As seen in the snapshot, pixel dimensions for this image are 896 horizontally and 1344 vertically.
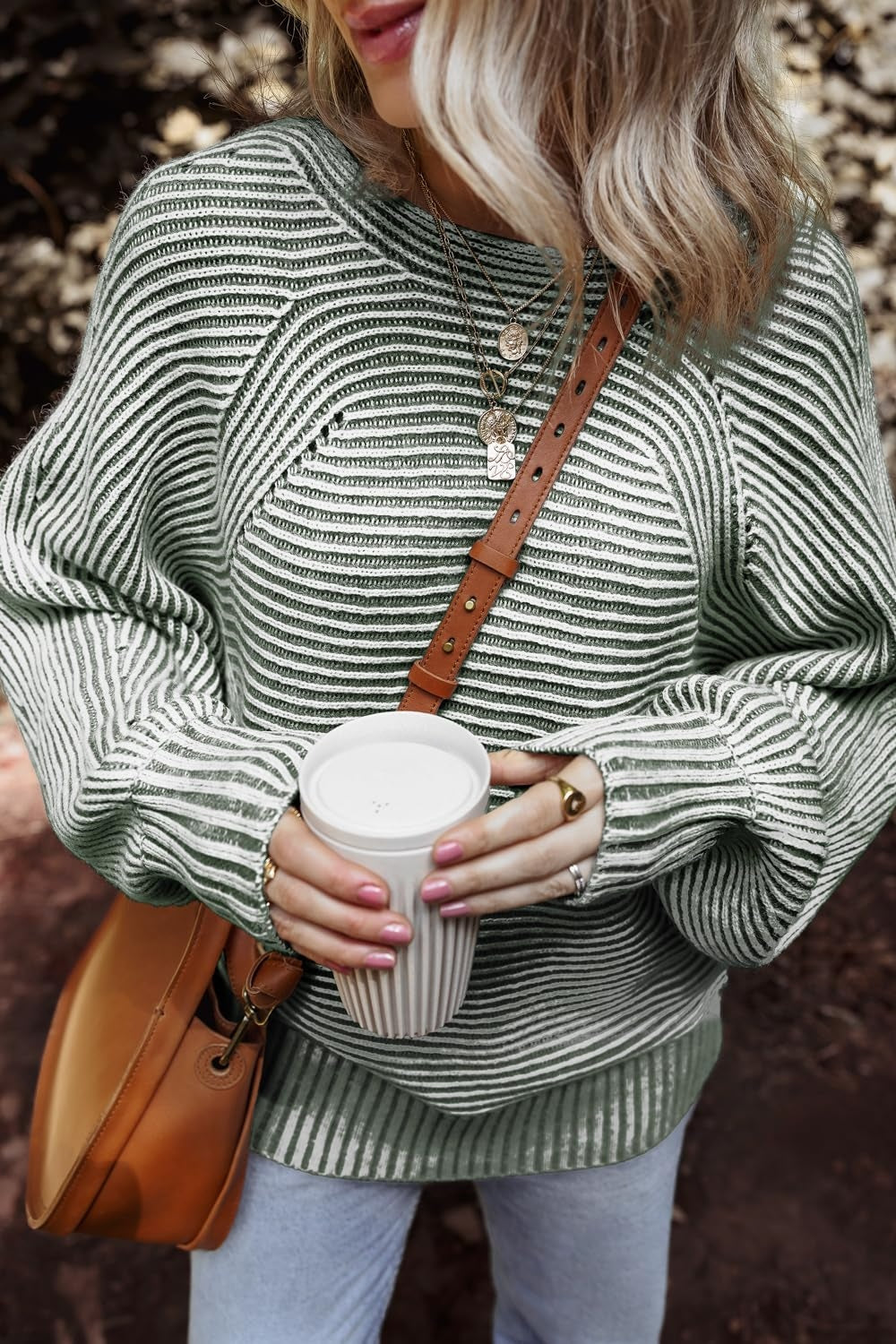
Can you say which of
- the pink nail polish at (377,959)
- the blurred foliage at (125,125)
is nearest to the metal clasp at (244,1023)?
the pink nail polish at (377,959)

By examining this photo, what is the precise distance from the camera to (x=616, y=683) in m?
1.15

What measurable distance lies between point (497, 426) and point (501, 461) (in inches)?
1.2

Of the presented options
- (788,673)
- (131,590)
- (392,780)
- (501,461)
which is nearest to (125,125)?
(131,590)

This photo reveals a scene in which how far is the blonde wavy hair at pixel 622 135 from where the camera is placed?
0.97 metres

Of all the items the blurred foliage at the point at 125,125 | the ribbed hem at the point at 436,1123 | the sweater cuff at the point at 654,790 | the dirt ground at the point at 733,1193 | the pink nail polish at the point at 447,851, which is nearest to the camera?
the pink nail polish at the point at 447,851

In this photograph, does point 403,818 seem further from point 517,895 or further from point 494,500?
point 494,500

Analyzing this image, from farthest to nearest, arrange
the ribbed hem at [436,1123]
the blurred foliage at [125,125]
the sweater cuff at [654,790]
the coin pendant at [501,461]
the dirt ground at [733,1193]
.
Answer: the blurred foliage at [125,125]
the dirt ground at [733,1193]
the ribbed hem at [436,1123]
the coin pendant at [501,461]
the sweater cuff at [654,790]

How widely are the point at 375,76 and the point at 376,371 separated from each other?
23 cm

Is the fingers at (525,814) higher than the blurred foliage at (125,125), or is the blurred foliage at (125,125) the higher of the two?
the fingers at (525,814)

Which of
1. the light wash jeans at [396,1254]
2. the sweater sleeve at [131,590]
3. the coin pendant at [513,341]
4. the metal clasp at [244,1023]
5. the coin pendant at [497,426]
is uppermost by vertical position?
the coin pendant at [513,341]

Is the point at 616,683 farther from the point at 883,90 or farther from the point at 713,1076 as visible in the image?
the point at 883,90

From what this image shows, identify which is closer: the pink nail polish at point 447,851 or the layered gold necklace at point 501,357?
the pink nail polish at point 447,851

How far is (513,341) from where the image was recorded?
43.1 inches

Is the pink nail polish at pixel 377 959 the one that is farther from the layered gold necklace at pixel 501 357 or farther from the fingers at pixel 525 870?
the layered gold necklace at pixel 501 357
